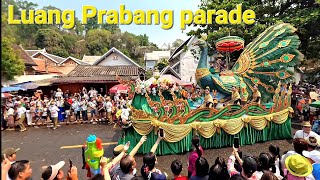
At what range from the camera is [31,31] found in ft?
177

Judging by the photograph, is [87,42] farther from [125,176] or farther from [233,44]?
[125,176]

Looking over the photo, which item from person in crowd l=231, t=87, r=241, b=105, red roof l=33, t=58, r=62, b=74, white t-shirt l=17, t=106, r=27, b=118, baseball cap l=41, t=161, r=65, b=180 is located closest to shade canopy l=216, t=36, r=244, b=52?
person in crowd l=231, t=87, r=241, b=105

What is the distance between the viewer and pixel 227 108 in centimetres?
793

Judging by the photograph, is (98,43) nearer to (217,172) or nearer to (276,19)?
(276,19)

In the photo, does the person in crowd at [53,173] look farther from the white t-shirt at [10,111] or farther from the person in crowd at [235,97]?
the white t-shirt at [10,111]

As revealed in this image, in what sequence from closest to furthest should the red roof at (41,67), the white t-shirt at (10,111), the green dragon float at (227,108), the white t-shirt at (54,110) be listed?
1. the green dragon float at (227,108)
2. the white t-shirt at (10,111)
3. the white t-shirt at (54,110)
4. the red roof at (41,67)

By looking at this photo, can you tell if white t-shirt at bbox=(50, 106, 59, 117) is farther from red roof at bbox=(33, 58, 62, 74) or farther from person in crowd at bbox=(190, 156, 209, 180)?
red roof at bbox=(33, 58, 62, 74)

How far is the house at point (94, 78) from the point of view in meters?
21.2

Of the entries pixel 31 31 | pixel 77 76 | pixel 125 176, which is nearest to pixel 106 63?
pixel 77 76

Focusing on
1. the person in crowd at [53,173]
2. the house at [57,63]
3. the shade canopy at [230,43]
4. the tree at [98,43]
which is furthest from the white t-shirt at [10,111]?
the tree at [98,43]

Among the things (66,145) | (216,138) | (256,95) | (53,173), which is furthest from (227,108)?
(53,173)

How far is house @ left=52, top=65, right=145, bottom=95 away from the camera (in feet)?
69.6

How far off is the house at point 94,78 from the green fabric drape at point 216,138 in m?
12.2

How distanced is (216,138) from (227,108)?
968 mm
